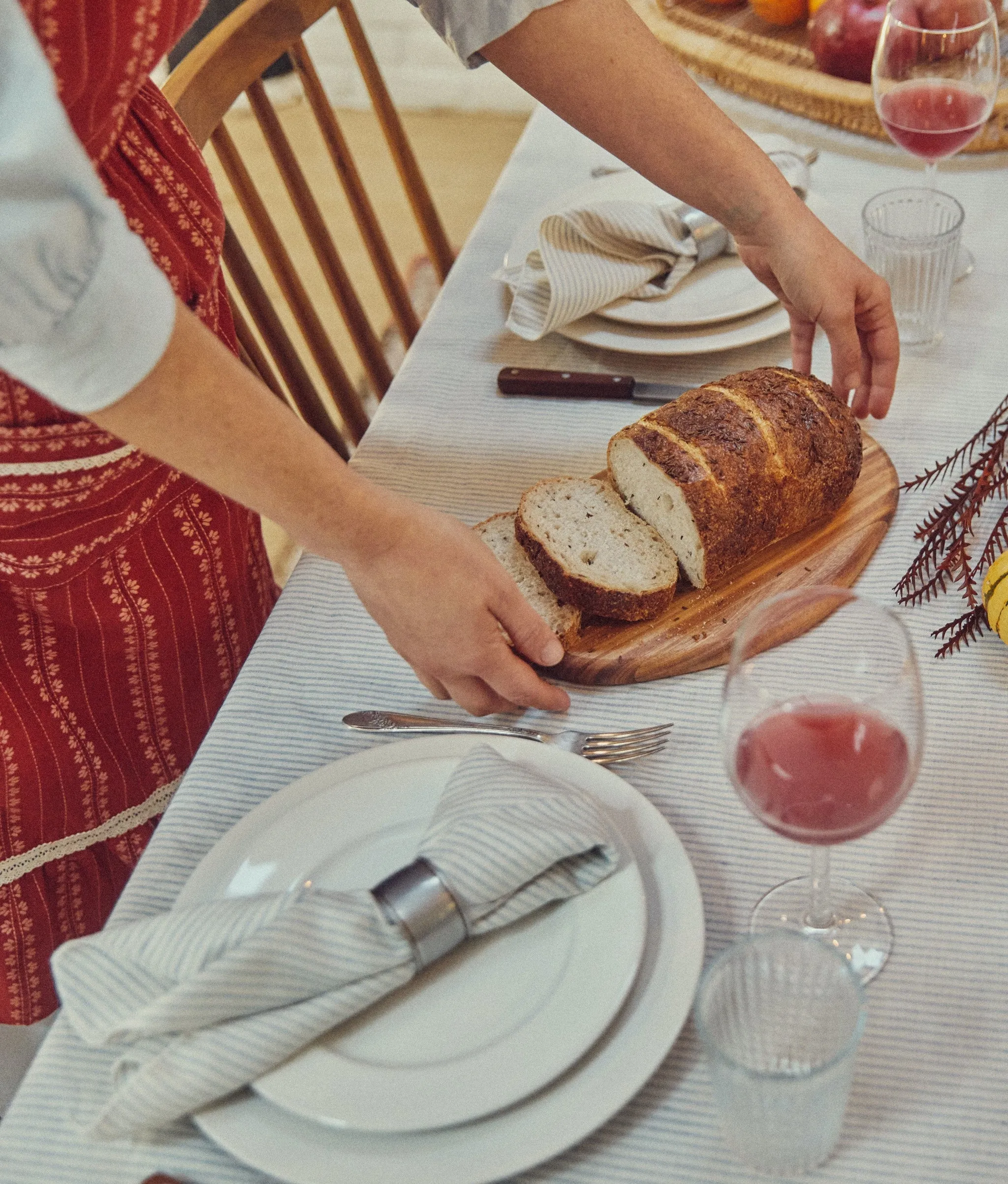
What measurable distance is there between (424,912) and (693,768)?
27 centimetres

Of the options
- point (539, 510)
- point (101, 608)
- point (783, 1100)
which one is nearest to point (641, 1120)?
point (783, 1100)

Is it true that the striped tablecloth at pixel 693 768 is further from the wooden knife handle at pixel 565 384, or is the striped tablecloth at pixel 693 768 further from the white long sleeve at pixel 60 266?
the white long sleeve at pixel 60 266

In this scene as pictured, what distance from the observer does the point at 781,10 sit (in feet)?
5.61

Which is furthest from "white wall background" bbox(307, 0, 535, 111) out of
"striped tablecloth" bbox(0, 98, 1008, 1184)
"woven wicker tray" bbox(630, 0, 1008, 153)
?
"striped tablecloth" bbox(0, 98, 1008, 1184)

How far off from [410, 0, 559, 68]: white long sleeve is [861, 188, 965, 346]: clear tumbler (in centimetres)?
41

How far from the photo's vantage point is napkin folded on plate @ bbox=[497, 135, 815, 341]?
1297 mm

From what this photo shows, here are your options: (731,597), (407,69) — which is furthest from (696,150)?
(407,69)

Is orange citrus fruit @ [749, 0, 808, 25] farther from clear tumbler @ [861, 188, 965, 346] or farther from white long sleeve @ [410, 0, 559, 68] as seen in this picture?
white long sleeve @ [410, 0, 559, 68]

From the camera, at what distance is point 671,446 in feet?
3.47

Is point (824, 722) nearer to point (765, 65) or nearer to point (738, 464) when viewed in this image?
point (738, 464)

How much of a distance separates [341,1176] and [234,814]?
0.32 meters

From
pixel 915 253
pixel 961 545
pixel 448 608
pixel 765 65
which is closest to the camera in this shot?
pixel 448 608

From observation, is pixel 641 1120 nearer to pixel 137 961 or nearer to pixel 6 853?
pixel 137 961

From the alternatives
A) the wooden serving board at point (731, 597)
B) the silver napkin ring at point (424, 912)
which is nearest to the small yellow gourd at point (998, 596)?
the wooden serving board at point (731, 597)
